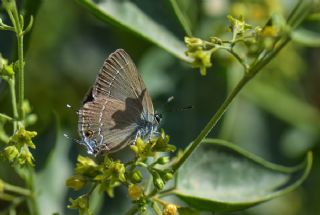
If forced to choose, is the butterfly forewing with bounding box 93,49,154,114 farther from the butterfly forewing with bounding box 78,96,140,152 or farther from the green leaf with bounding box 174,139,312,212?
the green leaf with bounding box 174,139,312,212

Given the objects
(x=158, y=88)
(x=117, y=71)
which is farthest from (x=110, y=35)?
(x=117, y=71)

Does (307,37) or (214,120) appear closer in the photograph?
(214,120)

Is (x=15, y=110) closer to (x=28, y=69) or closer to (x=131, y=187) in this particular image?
(x=131, y=187)

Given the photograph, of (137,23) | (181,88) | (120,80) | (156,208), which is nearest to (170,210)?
(156,208)

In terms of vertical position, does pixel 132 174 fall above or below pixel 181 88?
above

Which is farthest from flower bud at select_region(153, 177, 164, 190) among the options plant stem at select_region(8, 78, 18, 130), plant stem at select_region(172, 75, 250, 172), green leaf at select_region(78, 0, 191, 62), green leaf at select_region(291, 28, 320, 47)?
green leaf at select_region(291, 28, 320, 47)

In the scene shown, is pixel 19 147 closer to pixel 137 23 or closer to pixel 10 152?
pixel 10 152
